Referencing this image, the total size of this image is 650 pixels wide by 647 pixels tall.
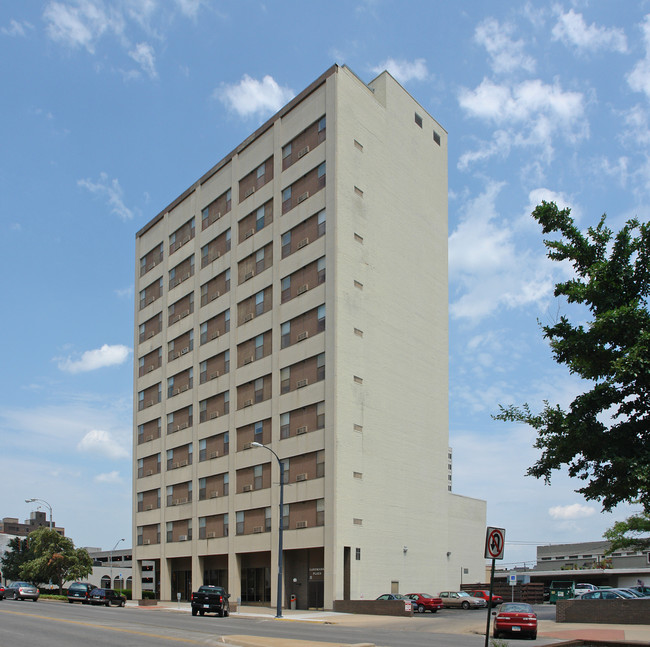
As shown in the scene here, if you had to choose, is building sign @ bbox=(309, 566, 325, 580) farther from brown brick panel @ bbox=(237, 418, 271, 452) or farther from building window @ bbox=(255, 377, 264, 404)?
building window @ bbox=(255, 377, 264, 404)

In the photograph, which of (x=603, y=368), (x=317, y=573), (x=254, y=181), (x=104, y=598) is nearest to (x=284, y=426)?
(x=317, y=573)

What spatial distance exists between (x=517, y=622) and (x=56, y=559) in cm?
7284

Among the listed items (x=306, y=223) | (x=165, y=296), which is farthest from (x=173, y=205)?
(x=306, y=223)

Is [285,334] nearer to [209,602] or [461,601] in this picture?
[209,602]

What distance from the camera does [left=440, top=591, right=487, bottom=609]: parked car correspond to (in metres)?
56.5

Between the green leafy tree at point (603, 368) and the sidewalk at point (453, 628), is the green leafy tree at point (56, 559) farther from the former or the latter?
the green leafy tree at point (603, 368)

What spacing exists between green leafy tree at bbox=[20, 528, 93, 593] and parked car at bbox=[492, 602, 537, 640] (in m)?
71.8

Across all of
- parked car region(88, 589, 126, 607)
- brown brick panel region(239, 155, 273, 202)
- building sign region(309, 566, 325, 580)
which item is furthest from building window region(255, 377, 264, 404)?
parked car region(88, 589, 126, 607)

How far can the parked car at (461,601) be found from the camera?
185 ft

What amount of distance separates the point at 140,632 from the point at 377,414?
31.6 metres

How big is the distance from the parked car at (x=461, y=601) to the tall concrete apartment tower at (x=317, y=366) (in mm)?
2286

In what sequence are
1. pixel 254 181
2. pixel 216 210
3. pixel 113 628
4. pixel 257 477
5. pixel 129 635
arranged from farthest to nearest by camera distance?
pixel 216 210 → pixel 254 181 → pixel 257 477 → pixel 113 628 → pixel 129 635

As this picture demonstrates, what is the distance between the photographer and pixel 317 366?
55188 millimetres

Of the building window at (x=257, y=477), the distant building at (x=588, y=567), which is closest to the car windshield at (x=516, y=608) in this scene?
the distant building at (x=588, y=567)
